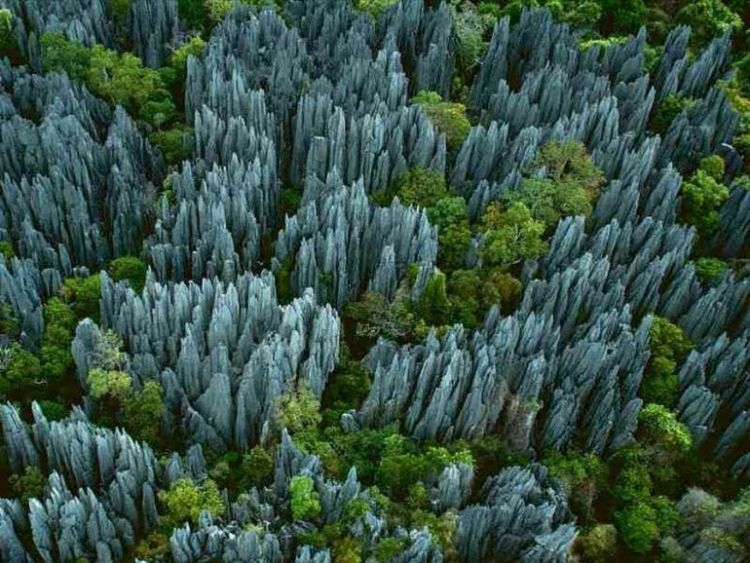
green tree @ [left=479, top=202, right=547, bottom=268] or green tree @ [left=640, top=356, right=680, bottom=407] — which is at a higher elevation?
green tree @ [left=479, top=202, right=547, bottom=268]

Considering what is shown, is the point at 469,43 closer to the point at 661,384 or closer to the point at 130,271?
the point at 661,384

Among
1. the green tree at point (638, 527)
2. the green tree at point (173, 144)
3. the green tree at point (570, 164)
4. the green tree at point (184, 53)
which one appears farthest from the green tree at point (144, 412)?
the green tree at point (184, 53)

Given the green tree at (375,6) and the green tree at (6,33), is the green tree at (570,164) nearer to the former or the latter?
the green tree at (375,6)

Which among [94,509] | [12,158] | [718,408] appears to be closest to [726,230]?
[718,408]

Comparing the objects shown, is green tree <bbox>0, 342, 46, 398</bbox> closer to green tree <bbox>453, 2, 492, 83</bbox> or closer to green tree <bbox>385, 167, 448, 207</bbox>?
green tree <bbox>385, 167, 448, 207</bbox>

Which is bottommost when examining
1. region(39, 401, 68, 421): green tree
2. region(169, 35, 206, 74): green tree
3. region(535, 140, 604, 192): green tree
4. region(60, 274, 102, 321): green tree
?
region(39, 401, 68, 421): green tree

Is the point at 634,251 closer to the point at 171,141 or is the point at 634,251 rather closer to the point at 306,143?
the point at 306,143

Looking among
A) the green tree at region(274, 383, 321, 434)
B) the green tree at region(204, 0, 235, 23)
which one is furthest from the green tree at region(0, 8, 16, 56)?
the green tree at region(274, 383, 321, 434)
